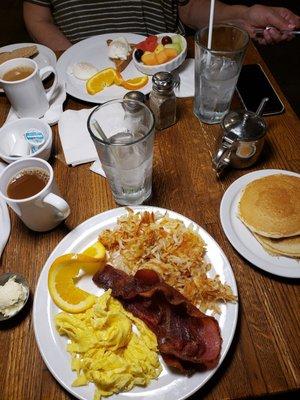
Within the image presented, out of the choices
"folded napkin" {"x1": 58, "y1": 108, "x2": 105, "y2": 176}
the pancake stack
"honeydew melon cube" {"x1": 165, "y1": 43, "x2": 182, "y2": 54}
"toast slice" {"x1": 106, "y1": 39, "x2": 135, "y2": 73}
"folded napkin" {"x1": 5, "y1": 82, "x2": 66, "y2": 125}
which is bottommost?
the pancake stack

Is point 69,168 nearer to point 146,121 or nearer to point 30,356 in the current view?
point 146,121

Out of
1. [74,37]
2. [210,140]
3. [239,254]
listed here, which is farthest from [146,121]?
[74,37]

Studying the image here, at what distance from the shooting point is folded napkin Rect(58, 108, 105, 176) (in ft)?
3.96

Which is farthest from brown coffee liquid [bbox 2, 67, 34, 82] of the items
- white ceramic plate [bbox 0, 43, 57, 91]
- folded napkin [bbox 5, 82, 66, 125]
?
white ceramic plate [bbox 0, 43, 57, 91]

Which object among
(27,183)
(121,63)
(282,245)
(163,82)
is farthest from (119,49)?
(282,245)

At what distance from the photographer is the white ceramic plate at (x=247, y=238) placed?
89 cm

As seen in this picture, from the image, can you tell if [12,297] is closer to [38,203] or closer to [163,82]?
[38,203]

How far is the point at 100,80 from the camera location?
145 cm

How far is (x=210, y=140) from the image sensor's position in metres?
1.27

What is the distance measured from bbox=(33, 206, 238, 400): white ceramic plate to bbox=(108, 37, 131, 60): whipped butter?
2.78 feet

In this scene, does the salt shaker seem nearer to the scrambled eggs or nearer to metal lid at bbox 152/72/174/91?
metal lid at bbox 152/72/174/91

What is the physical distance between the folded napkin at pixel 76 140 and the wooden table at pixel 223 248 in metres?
0.03

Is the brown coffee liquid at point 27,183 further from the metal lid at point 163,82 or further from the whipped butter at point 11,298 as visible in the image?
the metal lid at point 163,82

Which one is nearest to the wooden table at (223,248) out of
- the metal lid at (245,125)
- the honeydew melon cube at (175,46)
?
the metal lid at (245,125)
